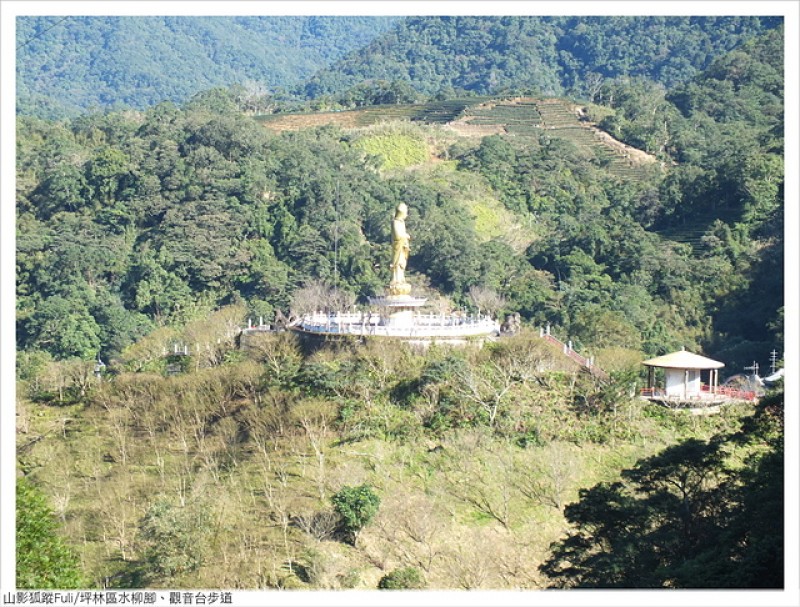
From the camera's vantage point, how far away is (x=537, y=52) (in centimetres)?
11900

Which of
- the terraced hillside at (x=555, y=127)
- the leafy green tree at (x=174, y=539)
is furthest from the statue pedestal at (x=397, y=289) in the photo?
the terraced hillside at (x=555, y=127)

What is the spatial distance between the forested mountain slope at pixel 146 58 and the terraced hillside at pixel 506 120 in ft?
156

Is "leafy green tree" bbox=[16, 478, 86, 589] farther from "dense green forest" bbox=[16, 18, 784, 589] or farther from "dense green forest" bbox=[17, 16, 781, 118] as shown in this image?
"dense green forest" bbox=[17, 16, 781, 118]

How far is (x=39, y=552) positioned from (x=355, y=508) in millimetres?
5924

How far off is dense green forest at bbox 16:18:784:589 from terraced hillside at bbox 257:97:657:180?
0.41 m

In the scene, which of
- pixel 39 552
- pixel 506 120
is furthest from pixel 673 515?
pixel 506 120

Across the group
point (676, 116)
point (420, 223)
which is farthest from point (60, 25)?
point (420, 223)

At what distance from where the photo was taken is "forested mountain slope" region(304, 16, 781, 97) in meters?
112

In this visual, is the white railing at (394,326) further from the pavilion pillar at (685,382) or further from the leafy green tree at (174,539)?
the leafy green tree at (174,539)

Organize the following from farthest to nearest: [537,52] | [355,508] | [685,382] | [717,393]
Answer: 1. [537,52]
2. [717,393]
3. [685,382]
4. [355,508]

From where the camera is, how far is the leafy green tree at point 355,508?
94.0 ft

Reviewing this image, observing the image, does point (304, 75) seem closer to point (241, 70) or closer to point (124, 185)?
point (241, 70)

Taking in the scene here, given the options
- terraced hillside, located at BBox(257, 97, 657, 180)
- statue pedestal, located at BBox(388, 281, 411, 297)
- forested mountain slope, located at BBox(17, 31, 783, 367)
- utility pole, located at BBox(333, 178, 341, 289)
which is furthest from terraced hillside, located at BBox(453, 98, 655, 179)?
statue pedestal, located at BBox(388, 281, 411, 297)

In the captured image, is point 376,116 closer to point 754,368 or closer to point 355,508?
point 754,368
